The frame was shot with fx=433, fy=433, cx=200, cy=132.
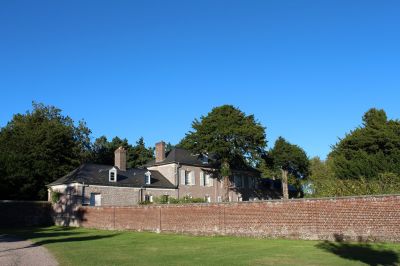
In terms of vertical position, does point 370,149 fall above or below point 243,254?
above

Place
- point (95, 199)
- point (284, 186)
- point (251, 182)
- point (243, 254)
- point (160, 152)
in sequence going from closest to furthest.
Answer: point (243, 254), point (95, 199), point (160, 152), point (251, 182), point (284, 186)

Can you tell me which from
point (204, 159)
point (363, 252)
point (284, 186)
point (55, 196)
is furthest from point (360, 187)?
point (284, 186)

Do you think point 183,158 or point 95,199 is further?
point 183,158

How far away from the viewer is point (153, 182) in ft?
163

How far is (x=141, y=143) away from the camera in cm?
8244

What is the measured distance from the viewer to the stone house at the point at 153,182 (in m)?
43.2

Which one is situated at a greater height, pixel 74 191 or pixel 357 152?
pixel 357 152

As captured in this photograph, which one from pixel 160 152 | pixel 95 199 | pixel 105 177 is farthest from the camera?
pixel 160 152

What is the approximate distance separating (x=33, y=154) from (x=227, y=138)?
2313 cm

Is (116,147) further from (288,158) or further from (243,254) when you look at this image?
(243,254)

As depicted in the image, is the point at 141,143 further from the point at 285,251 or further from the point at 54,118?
the point at 285,251

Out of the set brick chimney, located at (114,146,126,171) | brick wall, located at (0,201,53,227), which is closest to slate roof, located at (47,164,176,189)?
brick chimney, located at (114,146,126,171)

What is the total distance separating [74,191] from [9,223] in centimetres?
644

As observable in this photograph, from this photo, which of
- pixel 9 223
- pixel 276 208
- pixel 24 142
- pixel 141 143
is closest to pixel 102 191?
pixel 9 223
